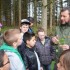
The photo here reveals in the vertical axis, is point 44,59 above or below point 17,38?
below

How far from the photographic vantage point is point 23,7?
92.7ft

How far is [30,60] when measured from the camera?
4.71 metres

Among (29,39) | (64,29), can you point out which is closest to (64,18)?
(64,29)

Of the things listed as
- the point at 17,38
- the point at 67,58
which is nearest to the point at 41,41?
the point at 17,38

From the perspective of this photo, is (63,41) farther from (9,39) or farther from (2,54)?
(2,54)

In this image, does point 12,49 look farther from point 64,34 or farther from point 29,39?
point 64,34

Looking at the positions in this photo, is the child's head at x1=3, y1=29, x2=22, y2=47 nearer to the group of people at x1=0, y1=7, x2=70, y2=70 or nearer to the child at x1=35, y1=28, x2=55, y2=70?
the group of people at x1=0, y1=7, x2=70, y2=70

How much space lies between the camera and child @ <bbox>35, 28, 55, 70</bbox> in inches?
221

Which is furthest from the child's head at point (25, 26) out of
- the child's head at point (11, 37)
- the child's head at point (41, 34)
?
the child's head at point (11, 37)

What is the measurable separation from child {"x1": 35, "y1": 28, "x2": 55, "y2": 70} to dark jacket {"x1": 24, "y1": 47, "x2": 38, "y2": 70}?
34.5 inches

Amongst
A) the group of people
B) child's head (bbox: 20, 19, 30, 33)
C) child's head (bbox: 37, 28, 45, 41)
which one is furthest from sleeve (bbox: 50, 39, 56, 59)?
child's head (bbox: 20, 19, 30, 33)

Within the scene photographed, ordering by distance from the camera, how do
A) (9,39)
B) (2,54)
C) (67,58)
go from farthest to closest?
1. (9,39)
2. (2,54)
3. (67,58)

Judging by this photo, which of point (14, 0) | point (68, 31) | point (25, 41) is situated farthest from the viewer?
point (14, 0)

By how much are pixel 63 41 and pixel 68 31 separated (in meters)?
0.17
